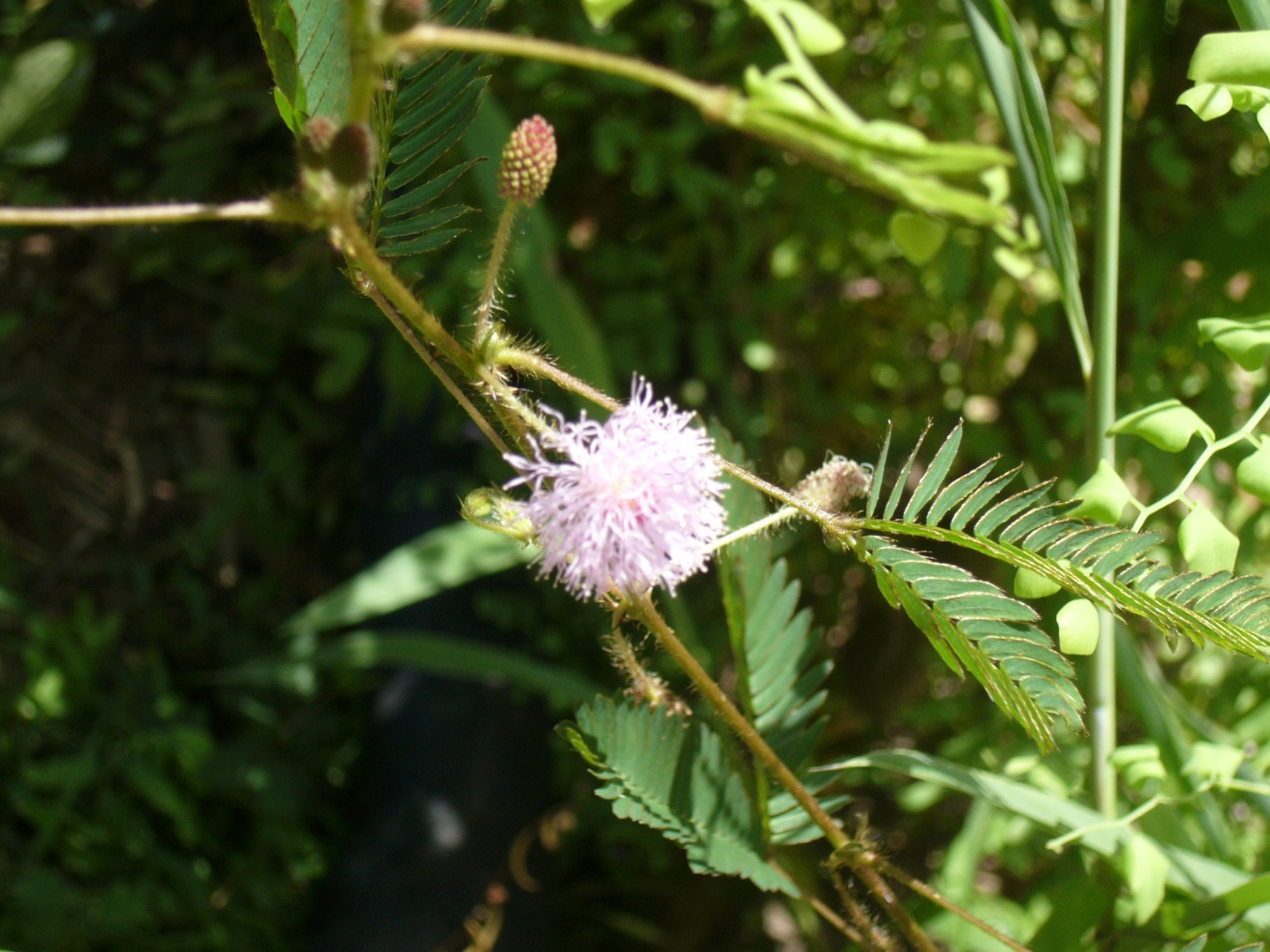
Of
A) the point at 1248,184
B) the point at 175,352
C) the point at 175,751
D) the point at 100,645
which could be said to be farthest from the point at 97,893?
the point at 1248,184

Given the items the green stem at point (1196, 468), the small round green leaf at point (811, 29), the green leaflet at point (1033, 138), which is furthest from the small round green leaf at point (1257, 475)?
the small round green leaf at point (811, 29)

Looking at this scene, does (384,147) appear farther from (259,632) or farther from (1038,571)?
(259,632)

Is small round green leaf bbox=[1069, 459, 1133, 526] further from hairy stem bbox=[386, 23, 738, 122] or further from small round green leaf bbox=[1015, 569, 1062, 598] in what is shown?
hairy stem bbox=[386, 23, 738, 122]

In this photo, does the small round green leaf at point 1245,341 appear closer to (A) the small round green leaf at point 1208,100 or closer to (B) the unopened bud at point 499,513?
(A) the small round green leaf at point 1208,100

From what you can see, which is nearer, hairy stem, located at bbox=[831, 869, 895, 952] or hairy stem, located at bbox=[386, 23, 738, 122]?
hairy stem, located at bbox=[386, 23, 738, 122]

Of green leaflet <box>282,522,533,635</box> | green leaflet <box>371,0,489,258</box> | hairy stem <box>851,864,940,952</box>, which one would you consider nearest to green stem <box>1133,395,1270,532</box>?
hairy stem <box>851,864,940,952</box>
